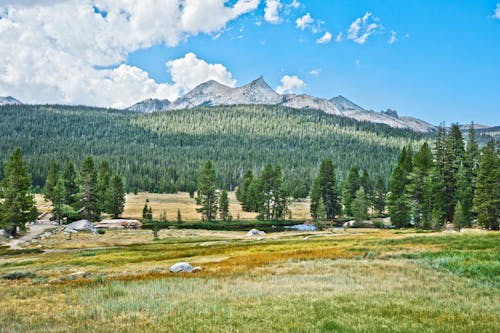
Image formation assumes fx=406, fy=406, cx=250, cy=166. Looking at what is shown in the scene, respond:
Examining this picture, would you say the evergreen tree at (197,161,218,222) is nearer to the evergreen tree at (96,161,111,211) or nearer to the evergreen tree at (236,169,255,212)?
the evergreen tree at (236,169,255,212)

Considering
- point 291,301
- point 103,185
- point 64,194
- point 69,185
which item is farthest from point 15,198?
point 291,301

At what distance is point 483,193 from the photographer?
6366cm

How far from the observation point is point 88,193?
99375mm

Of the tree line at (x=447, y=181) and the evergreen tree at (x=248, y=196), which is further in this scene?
the evergreen tree at (x=248, y=196)

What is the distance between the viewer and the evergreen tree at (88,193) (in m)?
97.1

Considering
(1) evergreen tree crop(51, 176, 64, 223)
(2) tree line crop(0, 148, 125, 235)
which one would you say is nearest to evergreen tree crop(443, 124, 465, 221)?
(2) tree line crop(0, 148, 125, 235)

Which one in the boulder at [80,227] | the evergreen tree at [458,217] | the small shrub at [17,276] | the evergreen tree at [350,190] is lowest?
the boulder at [80,227]

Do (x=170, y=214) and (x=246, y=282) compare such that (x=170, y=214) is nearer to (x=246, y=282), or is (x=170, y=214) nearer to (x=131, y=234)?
(x=131, y=234)

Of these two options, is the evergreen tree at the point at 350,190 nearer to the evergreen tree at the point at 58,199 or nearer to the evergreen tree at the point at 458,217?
the evergreen tree at the point at 458,217

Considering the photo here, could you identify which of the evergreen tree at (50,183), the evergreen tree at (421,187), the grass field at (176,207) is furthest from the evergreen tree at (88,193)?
the evergreen tree at (421,187)

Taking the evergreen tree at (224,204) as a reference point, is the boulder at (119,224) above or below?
below

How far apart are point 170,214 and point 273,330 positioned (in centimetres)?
12292

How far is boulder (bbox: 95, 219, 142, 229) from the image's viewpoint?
99287 millimetres

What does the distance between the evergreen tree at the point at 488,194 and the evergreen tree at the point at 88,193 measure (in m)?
81.4
